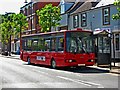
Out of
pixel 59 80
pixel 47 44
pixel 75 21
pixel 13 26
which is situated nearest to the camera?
pixel 59 80

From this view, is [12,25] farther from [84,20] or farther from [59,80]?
[59,80]

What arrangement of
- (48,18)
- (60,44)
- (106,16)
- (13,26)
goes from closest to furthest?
(60,44) < (106,16) < (48,18) < (13,26)

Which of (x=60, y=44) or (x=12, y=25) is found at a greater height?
(x=12, y=25)

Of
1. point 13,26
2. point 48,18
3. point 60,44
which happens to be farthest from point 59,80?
point 13,26

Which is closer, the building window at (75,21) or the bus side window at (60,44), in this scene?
the bus side window at (60,44)

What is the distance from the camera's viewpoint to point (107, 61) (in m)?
24.8

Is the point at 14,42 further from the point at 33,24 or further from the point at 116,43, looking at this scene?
the point at 116,43

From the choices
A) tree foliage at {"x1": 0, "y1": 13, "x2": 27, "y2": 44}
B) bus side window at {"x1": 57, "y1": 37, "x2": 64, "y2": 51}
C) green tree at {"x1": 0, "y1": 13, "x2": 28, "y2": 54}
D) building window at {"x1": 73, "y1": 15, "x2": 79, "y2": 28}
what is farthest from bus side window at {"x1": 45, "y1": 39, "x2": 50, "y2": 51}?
tree foliage at {"x1": 0, "y1": 13, "x2": 27, "y2": 44}

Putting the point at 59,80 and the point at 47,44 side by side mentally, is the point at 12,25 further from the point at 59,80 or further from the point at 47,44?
the point at 59,80

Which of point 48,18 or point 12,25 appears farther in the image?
point 12,25

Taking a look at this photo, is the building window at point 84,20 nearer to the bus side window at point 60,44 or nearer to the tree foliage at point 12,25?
the bus side window at point 60,44

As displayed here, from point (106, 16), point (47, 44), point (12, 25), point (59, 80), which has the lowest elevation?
point (59, 80)

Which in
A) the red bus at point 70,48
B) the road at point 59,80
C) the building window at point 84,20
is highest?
the building window at point 84,20

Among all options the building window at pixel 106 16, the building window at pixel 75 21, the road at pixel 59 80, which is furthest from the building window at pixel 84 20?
the road at pixel 59 80
